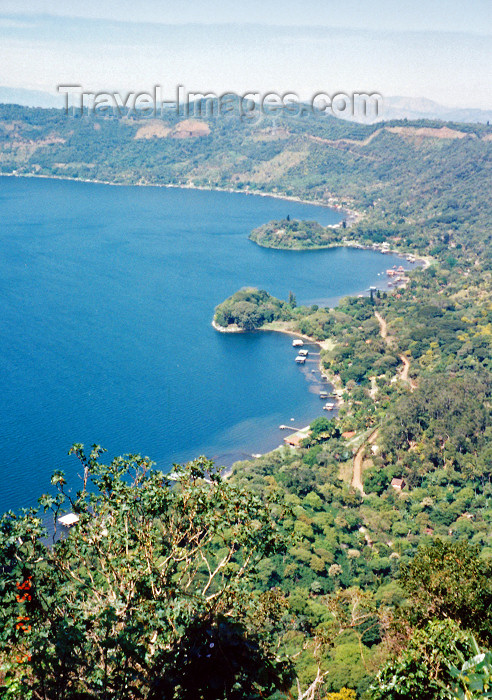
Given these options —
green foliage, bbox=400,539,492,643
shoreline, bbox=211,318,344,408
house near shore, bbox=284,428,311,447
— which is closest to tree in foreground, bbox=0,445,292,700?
green foliage, bbox=400,539,492,643

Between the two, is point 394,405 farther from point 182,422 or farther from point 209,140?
point 209,140

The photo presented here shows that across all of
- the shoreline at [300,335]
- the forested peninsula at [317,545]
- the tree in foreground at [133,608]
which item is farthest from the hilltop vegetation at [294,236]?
the tree in foreground at [133,608]

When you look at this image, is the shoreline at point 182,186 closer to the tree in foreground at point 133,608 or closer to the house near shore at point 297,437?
the house near shore at point 297,437

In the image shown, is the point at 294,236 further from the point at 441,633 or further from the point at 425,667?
the point at 425,667

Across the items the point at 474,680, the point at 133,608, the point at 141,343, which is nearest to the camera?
the point at 474,680

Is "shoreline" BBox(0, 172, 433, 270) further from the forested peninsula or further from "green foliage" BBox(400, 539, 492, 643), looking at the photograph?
"green foliage" BBox(400, 539, 492, 643)

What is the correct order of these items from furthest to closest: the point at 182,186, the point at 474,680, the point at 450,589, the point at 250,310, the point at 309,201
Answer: the point at 182,186, the point at 309,201, the point at 250,310, the point at 450,589, the point at 474,680

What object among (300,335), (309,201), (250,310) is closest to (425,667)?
(300,335)
